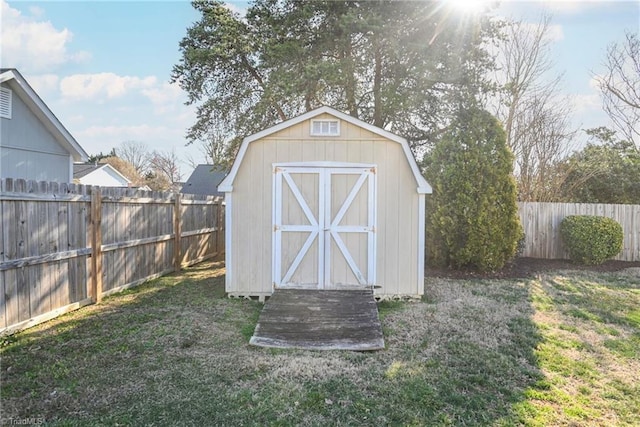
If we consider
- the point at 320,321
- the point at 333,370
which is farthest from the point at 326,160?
the point at 333,370

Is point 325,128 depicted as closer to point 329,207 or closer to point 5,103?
point 329,207

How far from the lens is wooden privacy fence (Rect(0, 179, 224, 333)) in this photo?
4.26 meters

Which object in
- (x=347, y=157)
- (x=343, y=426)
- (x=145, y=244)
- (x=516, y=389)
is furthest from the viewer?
(x=145, y=244)

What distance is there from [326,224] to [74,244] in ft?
12.2

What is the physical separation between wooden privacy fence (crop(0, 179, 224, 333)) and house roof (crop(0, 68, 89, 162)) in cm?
393

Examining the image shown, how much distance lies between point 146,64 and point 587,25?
39.3 feet

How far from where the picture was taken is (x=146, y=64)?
10367mm

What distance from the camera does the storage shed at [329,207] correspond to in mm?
6047

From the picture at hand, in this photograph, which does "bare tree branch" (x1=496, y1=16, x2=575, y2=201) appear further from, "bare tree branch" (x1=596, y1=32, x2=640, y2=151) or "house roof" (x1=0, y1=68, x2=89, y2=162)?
"house roof" (x1=0, y1=68, x2=89, y2=162)

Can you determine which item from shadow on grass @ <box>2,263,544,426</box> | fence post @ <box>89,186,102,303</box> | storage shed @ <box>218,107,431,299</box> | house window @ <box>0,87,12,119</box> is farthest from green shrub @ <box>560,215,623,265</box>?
house window @ <box>0,87,12,119</box>

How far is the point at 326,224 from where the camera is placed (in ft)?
19.9

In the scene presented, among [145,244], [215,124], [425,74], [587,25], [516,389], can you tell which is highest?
[587,25]

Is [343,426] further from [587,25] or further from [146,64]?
[587,25]

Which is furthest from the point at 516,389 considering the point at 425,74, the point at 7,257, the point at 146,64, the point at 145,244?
the point at 146,64
